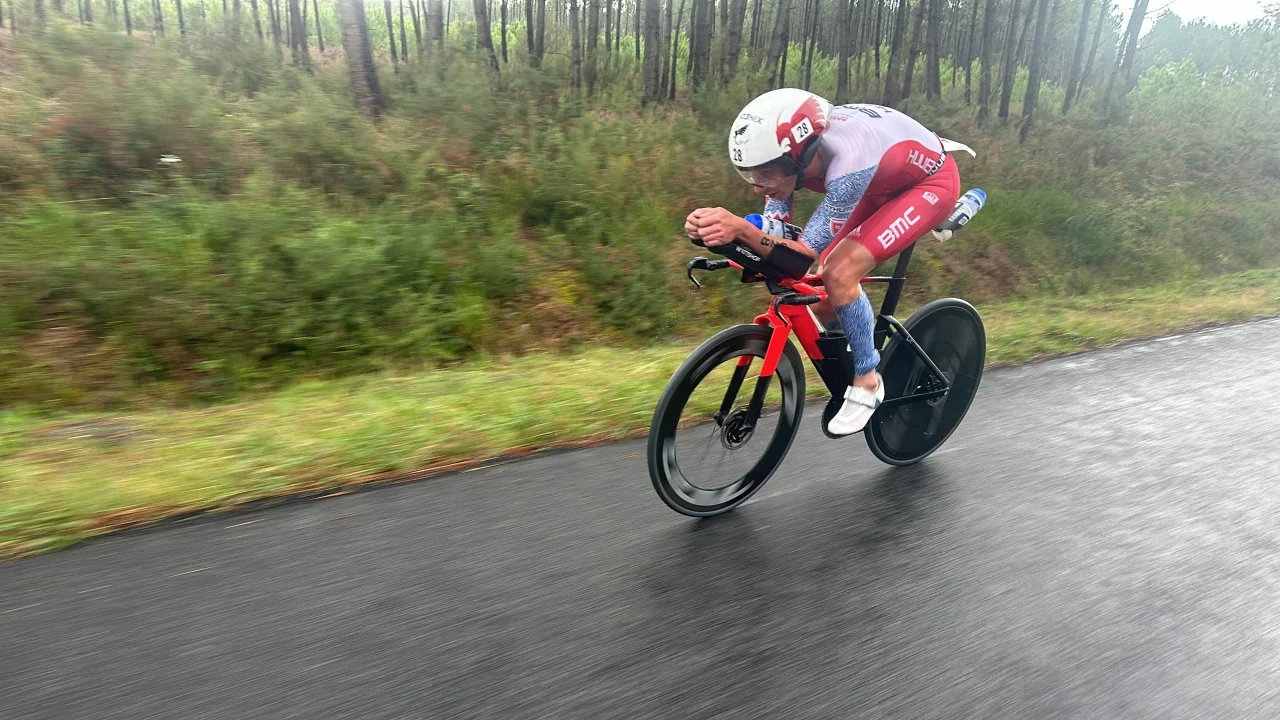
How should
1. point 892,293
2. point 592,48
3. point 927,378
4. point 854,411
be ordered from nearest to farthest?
point 854,411
point 892,293
point 927,378
point 592,48

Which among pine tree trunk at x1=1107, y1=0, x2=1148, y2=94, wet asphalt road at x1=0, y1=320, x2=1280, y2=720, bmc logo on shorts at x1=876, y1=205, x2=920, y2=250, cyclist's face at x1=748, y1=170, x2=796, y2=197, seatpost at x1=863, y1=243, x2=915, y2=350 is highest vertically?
pine tree trunk at x1=1107, y1=0, x2=1148, y2=94

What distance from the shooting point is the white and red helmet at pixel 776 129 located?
2.99 metres

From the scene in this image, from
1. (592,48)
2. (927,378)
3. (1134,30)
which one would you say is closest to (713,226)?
(927,378)

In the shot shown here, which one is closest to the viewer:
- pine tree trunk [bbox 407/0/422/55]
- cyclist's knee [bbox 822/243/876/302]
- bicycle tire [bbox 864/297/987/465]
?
cyclist's knee [bbox 822/243/876/302]

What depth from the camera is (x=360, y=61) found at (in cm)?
966

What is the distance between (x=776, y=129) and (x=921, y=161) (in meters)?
0.88

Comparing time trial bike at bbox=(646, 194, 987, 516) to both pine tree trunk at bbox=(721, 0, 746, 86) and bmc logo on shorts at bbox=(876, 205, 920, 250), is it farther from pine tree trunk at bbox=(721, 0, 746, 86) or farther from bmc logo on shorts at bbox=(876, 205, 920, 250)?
pine tree trunk at bbox=(721, 0, 746, 86)

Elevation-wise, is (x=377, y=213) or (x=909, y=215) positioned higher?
(x=909, y=215)

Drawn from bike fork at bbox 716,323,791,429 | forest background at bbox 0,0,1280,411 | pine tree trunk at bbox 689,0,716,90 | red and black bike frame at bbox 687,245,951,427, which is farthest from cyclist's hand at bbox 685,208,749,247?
pine tree trunk at bbox 689,0,716,90

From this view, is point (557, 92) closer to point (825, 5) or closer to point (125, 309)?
point (125, 309)

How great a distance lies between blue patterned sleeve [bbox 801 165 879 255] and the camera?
126 inches

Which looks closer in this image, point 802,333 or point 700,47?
point 802,333

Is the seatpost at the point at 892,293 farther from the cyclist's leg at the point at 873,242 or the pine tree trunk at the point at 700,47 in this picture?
the pine tree trunk at the point at 700,47

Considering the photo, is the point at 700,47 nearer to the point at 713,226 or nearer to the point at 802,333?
the point at 802,333
